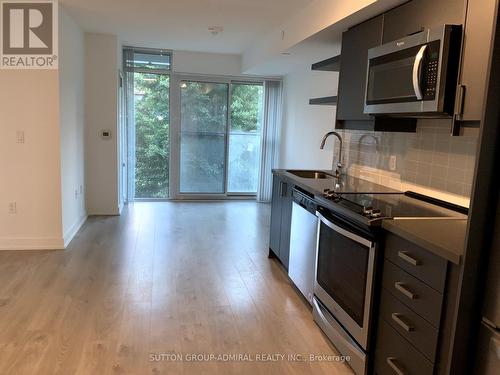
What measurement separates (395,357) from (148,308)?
5.84 feet

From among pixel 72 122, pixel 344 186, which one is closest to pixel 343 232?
pixel 344 186

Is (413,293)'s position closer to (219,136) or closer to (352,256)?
(352,256)

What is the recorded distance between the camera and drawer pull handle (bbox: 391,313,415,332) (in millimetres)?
1866

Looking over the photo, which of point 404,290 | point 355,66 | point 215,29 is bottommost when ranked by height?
point 404,290

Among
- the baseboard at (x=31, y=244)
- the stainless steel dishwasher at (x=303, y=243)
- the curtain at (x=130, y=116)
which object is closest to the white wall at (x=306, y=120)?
the stainless steel dishwasher at (x=303, y=243)

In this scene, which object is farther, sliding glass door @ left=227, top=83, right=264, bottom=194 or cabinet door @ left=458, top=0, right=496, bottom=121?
sliding glass door @ left=227, top=83, right=264, bottom=194

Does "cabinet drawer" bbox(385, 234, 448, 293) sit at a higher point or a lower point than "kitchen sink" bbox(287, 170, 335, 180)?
lower

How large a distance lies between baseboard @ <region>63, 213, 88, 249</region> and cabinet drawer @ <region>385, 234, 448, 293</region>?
3498 mm

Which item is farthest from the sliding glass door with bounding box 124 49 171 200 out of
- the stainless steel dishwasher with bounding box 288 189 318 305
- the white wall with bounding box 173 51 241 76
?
the stainless steel dishwasher with bounding box 288 189 318 305

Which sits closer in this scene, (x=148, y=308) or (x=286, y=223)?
(x=148, y=308)

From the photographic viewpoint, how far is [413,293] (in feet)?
6.08

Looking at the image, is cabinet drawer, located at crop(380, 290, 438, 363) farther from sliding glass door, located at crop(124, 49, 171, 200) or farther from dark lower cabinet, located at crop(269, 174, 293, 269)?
sliding glass door, located at crop(124, 49, 171, 200)

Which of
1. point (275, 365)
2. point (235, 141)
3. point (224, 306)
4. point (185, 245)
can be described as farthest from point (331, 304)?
point (235, 141)

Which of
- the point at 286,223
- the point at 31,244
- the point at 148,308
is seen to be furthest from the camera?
the point at 31,244
